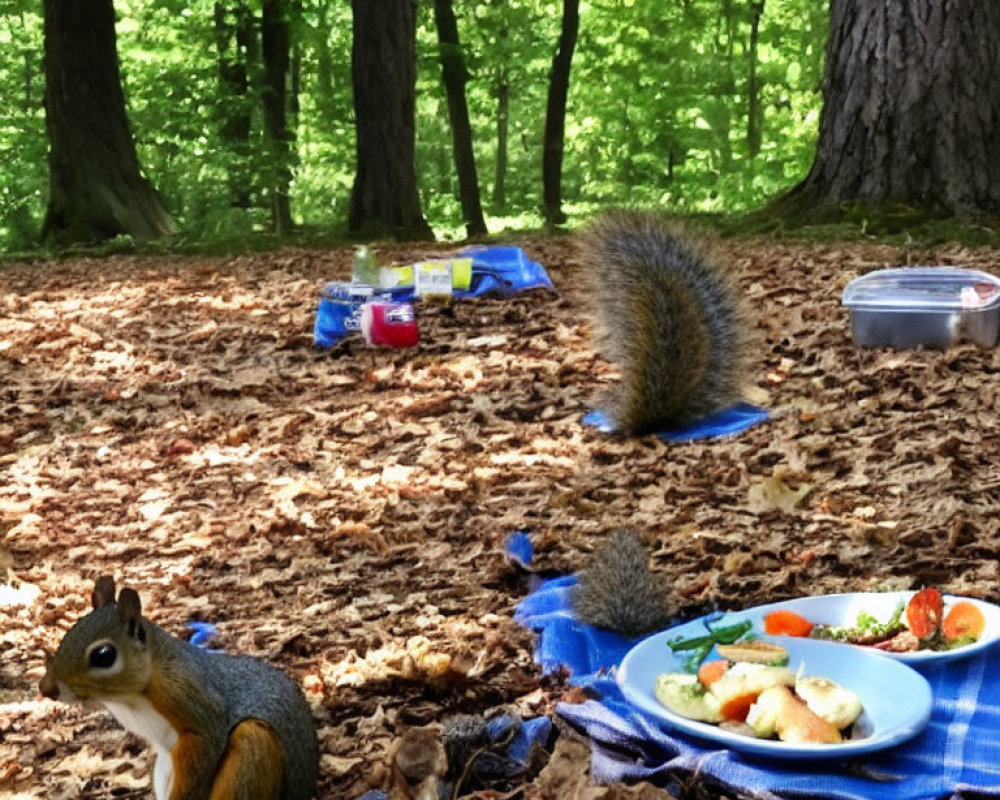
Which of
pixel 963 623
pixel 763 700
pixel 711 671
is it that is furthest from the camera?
pixel 963 623

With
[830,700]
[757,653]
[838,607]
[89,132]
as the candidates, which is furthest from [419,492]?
[89,132]

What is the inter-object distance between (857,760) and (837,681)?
312mm

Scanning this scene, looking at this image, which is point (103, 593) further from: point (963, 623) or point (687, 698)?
point (963, 623)

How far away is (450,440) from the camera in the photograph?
16.0 feet

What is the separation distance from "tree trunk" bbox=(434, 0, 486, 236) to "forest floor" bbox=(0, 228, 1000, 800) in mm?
8631

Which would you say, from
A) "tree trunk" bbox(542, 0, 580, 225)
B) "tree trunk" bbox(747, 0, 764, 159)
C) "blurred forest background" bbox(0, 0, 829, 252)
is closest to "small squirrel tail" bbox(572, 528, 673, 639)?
"blurred forest background" bbox(0, 0, 829, 252)

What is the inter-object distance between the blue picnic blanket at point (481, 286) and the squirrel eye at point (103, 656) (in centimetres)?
442

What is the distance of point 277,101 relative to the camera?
17.5m

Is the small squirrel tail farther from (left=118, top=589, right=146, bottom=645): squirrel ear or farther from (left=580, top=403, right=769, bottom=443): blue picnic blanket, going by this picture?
(left=580, top=403, right=769, bottom=443): blue picnic blanket

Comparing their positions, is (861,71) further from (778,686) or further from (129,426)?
(778,686)

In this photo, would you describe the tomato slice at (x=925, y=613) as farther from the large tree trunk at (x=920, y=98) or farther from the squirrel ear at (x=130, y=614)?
the large tree trunk at (x=920, y=98)

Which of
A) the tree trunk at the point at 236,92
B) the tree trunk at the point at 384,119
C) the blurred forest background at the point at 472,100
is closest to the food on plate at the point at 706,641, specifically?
the tree trunk at the point at 384,119

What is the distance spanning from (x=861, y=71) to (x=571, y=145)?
16156 mm

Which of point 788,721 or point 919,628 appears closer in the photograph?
point 788,721
